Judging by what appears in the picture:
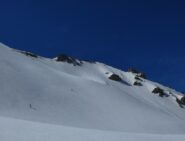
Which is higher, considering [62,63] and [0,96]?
[62,63]

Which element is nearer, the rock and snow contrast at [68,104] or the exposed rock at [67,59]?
the rock and snow contrast at [68,104]

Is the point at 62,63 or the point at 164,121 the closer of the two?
the point at 164,121

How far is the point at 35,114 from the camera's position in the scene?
77.5 feet

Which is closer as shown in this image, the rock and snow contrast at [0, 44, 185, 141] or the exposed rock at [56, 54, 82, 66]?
the rock and snow contrast at [0, 44, 185, 141]

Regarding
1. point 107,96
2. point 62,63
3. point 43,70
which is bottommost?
point 107,96

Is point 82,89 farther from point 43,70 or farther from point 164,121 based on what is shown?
point 164,121

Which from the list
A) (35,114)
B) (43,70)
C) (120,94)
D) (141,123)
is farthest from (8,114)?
(120,94)

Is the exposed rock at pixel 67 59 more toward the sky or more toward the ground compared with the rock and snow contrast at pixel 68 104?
more toward the sky

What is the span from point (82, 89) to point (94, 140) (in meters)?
23.8

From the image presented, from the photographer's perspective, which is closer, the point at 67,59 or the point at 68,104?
the point at 68,104

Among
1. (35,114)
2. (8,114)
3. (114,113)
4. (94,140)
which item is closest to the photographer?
(94,140)

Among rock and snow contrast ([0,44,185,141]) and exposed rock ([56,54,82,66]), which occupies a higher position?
exposed rock ([56,54,82,66])

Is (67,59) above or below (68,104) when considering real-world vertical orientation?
above

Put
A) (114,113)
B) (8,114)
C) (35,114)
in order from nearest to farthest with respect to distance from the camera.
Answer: (8,114) → (35,114) → (114,113)
